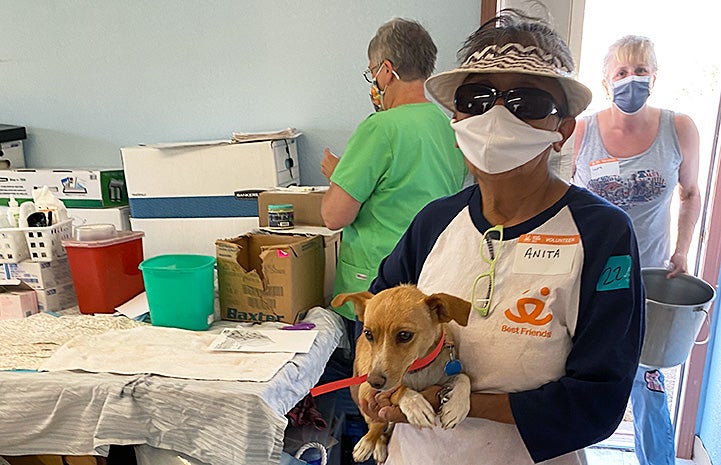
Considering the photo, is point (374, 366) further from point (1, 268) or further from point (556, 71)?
point (1, 268)

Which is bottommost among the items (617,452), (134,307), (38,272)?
(617,452)

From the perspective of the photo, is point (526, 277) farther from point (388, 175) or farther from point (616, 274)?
point (388, 175)

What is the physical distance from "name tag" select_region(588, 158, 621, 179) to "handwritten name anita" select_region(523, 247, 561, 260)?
1281mm

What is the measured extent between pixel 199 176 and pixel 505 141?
156cm

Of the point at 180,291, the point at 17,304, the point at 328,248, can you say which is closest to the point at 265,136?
the point at 328,248

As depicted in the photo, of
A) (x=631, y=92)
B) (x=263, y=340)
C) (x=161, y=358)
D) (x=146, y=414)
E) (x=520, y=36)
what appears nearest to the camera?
(x=520, y=36)

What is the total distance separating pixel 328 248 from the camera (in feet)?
6.22

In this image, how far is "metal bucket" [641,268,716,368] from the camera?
1.69 m

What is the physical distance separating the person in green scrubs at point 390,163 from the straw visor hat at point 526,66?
736 millimetres

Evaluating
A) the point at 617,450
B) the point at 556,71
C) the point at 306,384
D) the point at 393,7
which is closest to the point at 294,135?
the point at 393,7

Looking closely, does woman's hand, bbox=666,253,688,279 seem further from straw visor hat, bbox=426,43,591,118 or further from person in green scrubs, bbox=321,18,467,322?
straw visor hat, bbox=426,43,591,118

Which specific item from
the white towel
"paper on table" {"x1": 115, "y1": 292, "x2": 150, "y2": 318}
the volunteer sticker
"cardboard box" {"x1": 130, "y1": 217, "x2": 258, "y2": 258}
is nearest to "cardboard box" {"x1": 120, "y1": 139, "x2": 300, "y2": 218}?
"cardboard box" {"x1": 130, "y1": 217, "x2": 258, "y2": 258}

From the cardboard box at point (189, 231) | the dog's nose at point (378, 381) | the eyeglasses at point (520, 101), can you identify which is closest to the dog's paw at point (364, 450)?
the dog's nose at point (378, 381)

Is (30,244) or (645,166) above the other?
(645,166)
